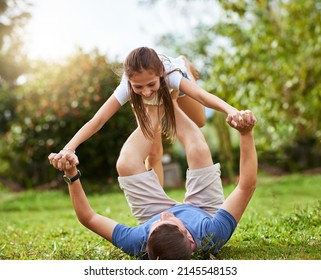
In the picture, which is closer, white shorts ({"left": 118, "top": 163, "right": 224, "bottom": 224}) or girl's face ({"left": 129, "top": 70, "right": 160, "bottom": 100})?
girl's face ({"left": 129, "top": 70, "right": 160, "bottom": 100})

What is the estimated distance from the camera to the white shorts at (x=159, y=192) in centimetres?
254

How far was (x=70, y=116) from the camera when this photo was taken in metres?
7.54

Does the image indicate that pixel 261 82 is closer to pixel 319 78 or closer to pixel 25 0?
pixel 319 78

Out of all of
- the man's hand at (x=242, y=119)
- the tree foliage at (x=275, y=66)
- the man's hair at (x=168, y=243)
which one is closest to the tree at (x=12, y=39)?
the tree foliage at (x=275, y=66)

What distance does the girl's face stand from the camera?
2391mm

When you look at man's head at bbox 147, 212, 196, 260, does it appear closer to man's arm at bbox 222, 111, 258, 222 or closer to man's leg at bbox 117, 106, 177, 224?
man's arm at bbox 222, 111, 258, 222

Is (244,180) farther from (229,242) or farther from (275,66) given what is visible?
(275,66)

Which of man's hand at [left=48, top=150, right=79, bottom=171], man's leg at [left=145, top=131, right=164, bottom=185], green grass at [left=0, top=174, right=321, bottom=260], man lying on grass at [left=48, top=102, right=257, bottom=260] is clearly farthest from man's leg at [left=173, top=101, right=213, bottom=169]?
man's hand at [left=48, top=150, right=79, bottom=171]

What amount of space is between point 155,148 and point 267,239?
2.36 feet

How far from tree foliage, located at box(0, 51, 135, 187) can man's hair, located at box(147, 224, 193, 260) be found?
522cm

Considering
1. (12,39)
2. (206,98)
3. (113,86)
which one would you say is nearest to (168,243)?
(206,98)

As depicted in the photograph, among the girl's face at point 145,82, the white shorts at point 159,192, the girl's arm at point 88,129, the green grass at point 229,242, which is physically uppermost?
the girl's face at point 145,82

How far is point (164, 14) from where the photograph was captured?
12.2 metres

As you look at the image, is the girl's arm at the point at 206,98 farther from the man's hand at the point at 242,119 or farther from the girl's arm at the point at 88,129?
the girl's arm at the point at 88,129
